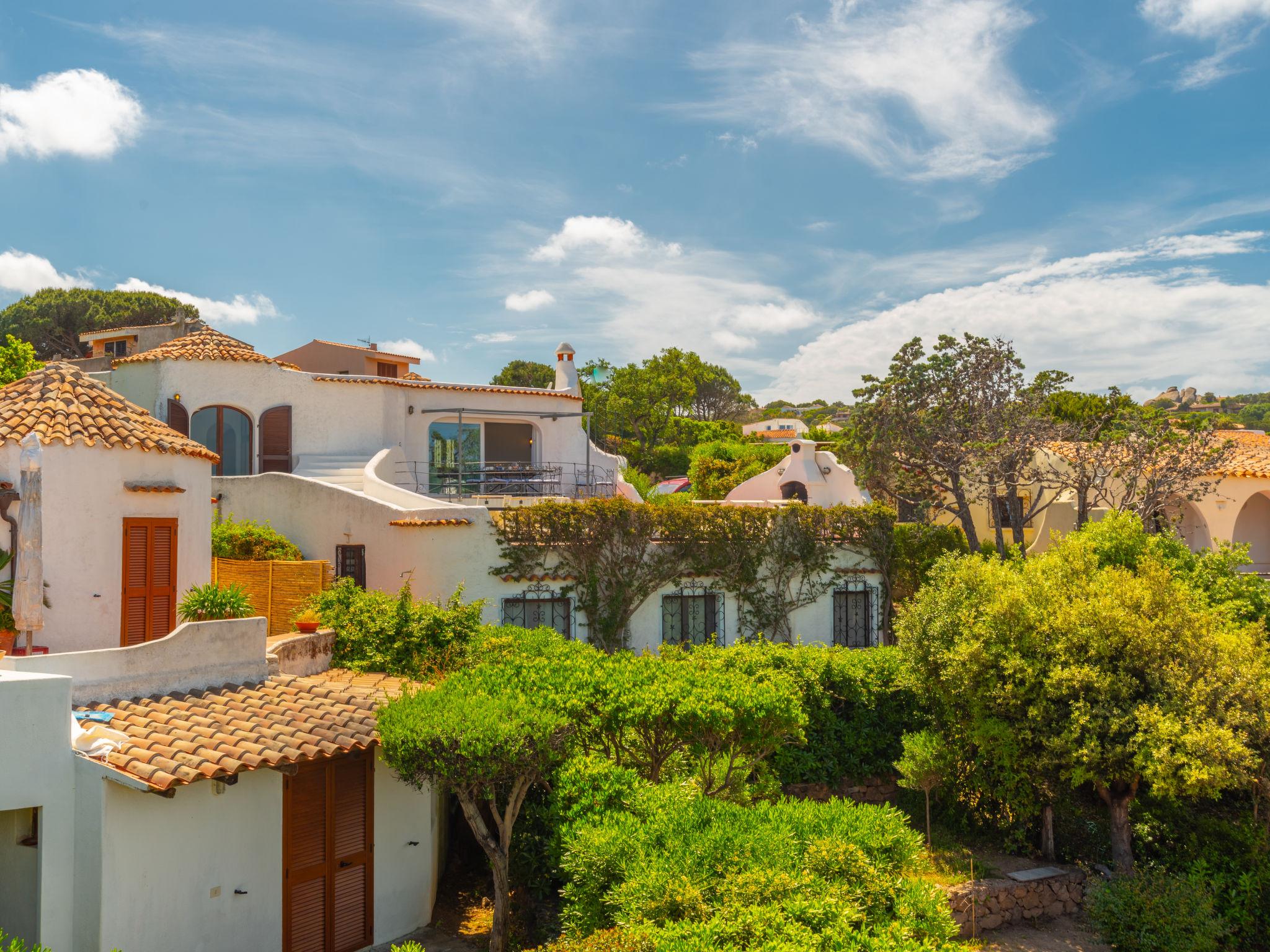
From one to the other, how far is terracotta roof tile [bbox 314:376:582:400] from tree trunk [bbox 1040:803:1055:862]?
19.5 metres

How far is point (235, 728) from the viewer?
10867 millimetres

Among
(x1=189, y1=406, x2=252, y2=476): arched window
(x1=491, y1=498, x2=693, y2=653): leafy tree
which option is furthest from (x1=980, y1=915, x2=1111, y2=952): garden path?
(x1=189, y1=406, x2=252, y2=476): arched window

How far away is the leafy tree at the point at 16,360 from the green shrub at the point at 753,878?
19.1 metres

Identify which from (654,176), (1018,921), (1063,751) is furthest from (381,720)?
(654,176)

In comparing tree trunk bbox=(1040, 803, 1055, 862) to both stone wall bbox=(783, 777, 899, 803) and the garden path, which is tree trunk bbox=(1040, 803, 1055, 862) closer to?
the garden path

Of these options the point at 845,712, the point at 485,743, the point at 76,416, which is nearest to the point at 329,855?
the point at 485,743

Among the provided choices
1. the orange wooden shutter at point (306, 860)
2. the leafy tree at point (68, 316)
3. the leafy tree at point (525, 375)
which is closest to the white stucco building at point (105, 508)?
the orange wooden shutter at point (306, 860)

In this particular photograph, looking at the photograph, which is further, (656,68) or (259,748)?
(656,68)

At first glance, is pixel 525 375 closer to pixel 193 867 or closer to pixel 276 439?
pixel 276 439

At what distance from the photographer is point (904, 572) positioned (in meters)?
26.5

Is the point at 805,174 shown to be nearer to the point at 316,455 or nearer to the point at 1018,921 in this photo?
the point at 316,455

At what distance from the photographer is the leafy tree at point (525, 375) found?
76875 millimetres

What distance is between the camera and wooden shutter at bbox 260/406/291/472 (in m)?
25.4

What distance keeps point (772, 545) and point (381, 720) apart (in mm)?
15367
